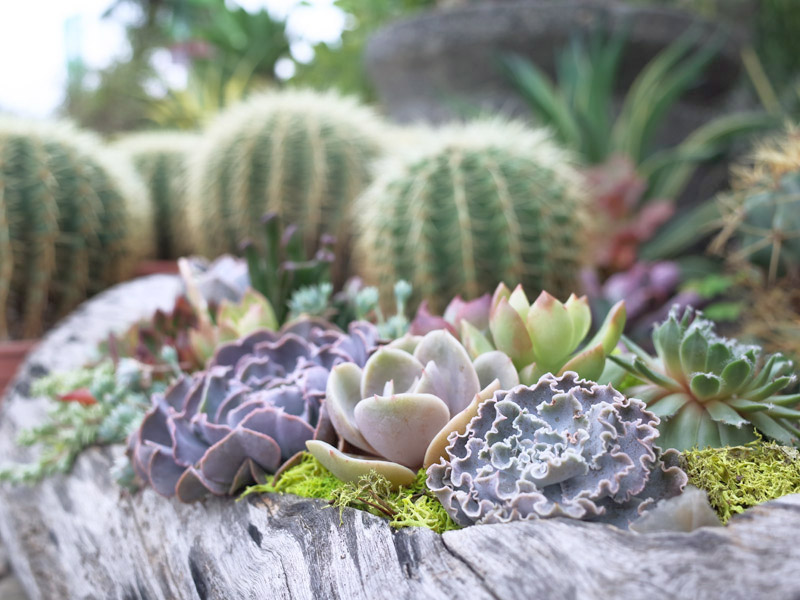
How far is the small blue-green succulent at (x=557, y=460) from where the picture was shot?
717 mm

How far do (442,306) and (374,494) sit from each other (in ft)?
3.70

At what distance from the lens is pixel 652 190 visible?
9.76 ft

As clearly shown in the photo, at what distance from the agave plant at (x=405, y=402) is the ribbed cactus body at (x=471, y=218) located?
90 cm

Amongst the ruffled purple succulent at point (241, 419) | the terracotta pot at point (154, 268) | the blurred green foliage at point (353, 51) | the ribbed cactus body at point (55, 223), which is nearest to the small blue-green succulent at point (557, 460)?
the ruffled purple succulent at point (241, 419)

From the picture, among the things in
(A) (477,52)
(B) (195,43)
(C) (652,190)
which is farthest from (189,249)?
(B) (195,43)

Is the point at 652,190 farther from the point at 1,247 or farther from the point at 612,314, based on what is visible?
the point at 1,247

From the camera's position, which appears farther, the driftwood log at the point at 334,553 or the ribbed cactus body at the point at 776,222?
the ribbed cactus body at the point at 776,222

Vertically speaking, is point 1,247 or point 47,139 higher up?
point 47,139

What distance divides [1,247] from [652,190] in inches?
101

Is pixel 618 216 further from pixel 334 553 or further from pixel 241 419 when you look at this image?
pixel 334 553

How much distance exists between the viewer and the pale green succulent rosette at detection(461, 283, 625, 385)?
946mm

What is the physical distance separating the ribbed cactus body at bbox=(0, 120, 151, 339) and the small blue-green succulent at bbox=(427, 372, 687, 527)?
2.05 m

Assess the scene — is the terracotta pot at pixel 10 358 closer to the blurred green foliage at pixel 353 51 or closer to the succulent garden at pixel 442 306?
the succulent garden at pixel 442 306

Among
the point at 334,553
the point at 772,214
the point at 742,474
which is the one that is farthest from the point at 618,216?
the point at 334,553
